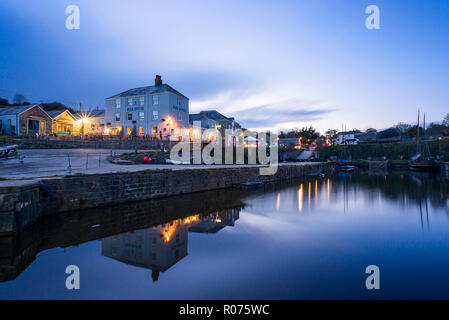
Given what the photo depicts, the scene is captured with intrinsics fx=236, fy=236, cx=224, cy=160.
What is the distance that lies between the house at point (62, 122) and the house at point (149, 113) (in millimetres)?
8400

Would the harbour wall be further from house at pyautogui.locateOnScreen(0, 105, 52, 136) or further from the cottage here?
house at pyautogui.locateOnScreen(0, 105, 52, 136)

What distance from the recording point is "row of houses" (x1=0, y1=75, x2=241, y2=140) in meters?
34.6

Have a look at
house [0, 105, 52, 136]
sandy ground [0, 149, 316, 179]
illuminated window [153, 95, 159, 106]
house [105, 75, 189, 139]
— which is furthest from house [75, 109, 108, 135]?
sandy ground [0, 149, 316, 179]

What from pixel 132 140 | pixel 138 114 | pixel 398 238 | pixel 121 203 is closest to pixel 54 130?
pixel 138 114

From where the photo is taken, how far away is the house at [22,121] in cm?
3381

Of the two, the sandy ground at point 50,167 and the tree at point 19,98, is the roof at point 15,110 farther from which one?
the tree at point 19,98

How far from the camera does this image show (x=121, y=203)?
12.8 m

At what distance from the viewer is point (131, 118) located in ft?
122

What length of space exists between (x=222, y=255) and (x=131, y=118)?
34.6 m

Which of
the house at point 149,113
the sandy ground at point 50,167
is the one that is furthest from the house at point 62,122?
the sandy ground at point 50,167

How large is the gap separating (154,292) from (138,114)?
35.2 metres

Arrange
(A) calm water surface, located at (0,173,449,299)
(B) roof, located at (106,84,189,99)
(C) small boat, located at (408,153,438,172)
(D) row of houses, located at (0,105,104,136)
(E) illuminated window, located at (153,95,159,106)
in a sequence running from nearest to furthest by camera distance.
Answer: (A) calm water surface, located at (0,173,449,299) → (D) row of houses, located at (0,105,104,136) → (E) illuminated window, located at (153,95,159,106) → (B) roof, located at (106,84,189,99) → (C) small boat, located at (408,153,438,172)

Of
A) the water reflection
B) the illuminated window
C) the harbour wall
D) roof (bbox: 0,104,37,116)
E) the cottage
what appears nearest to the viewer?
the water reflection

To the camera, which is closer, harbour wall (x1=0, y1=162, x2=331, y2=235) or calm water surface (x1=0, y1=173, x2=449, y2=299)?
calm water surface (x1=0, y1=173, x2=449, y2=299)
